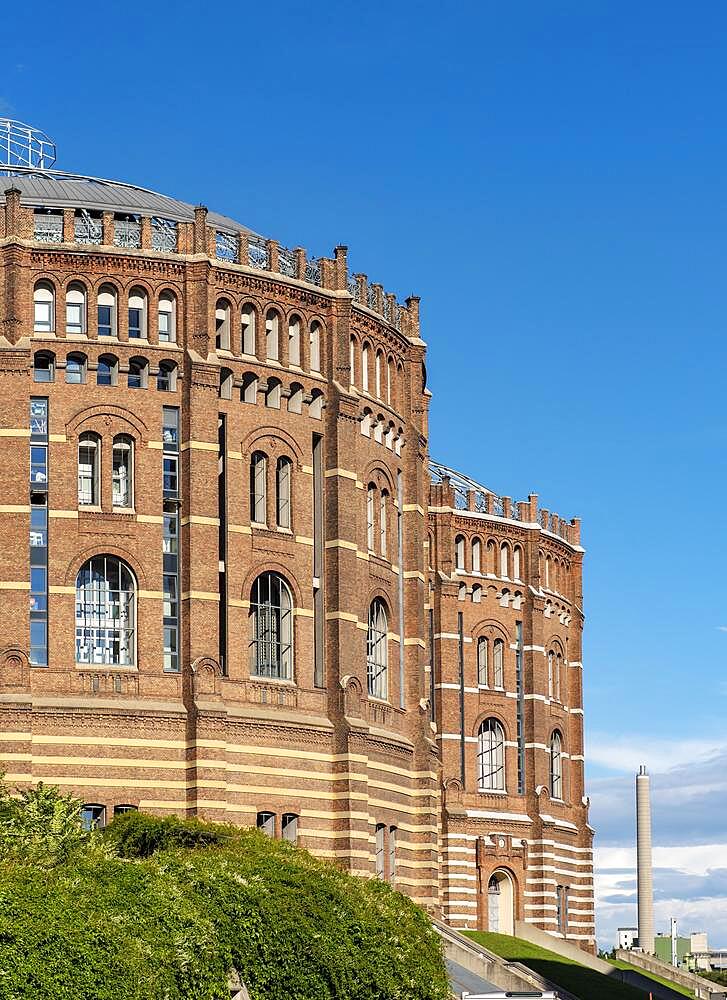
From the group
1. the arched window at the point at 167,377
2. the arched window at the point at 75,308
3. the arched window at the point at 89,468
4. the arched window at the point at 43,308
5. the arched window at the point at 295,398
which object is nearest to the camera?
the arched window at the point at 89,468

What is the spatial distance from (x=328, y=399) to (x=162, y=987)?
37.2 metres

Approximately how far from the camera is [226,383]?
8075 centimetres

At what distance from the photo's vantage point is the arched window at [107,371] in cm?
7838

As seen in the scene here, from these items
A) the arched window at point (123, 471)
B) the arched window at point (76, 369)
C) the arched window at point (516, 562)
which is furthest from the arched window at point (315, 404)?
the arched window at point (516, 562)

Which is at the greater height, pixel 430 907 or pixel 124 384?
pixel 124 384

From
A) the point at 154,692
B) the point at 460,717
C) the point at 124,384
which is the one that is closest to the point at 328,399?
the point at 124,384

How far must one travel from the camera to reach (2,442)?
76.9 m

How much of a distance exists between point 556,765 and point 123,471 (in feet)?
143

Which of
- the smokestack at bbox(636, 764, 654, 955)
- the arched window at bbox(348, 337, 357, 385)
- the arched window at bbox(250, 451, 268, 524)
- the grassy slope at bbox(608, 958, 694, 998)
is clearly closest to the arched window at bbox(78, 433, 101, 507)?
the arched window at bbox(250, 451, 268, 524)

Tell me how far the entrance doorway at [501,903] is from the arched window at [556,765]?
618cm

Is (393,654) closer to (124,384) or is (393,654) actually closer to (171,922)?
(124,384)

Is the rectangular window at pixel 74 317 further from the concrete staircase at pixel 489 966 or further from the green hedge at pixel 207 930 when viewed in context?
the concrete staircase at pixel 489 966

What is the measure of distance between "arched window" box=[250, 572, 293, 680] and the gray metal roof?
14813 millimetres

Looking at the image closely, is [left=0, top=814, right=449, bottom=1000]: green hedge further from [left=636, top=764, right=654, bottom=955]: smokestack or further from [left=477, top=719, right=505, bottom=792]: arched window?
→ [left=636, top=764, right=654, bottom=955]: smokestack
